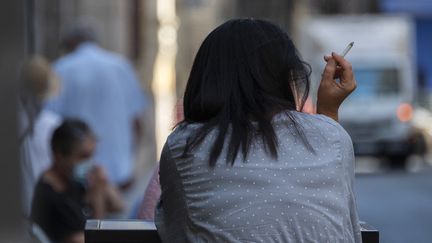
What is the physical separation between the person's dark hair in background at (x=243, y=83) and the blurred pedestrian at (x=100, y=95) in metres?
6.11

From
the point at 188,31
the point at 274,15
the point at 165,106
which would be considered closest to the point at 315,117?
the point at 165,106

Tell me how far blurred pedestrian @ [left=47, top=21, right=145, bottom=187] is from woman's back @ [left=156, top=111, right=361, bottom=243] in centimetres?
619

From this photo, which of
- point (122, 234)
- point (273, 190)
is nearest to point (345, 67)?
point (273, 190)

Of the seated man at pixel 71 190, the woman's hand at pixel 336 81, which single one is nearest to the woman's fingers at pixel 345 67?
the woman's hand at pixel 336 81

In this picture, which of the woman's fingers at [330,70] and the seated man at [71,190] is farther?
the seated man at [71,190]

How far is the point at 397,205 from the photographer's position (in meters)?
4.80

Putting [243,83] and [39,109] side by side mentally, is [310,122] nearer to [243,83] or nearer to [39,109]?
[243,83]

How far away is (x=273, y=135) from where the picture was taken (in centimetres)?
275

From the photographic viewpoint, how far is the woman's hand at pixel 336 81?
2898 mm

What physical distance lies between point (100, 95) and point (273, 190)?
6.59 m

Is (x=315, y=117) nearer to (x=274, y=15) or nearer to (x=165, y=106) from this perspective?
(x=165, y=106)

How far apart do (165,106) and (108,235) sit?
23854 mm

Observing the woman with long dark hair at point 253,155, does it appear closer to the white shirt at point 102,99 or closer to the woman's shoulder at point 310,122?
the woman's shoulder at point 310,122

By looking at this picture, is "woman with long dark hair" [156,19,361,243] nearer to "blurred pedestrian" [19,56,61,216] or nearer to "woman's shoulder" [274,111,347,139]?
"woman's shoulder" [274,111,347,139]
